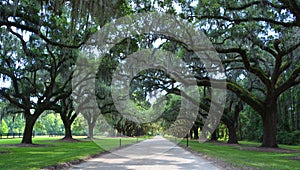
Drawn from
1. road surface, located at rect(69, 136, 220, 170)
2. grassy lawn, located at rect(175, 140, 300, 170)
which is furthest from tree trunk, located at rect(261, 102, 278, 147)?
road surface, located at rect(69, 136, 220, 170)

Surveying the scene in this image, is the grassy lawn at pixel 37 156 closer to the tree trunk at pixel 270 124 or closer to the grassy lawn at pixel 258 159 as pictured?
the grassy lawn at pixel 258 159

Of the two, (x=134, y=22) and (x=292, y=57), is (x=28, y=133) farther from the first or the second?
(x=292, y=57)

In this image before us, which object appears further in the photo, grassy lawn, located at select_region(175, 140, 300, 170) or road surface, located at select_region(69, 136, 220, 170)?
grassy lawn, located at select_region(175, 140, 300, 170)

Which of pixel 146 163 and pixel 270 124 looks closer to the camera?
pixel 146 163

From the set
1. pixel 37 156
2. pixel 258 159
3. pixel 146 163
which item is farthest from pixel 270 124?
pixel 37 156

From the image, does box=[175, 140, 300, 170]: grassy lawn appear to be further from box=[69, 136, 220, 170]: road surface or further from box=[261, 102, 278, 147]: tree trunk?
box=[261, 102, 278, 147]: tree trunk

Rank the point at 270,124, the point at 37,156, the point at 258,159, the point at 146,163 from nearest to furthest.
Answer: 1. the point at 146,163
2. the point at 258,159
3. the point at 37,156
4. the point at 270,124

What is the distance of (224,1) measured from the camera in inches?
518

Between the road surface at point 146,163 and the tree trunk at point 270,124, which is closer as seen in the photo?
the road surface at point 146,163

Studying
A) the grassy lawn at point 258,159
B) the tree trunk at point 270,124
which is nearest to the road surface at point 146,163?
the grassy lawn at point 258,159

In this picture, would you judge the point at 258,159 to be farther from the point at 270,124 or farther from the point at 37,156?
the point at 37,156

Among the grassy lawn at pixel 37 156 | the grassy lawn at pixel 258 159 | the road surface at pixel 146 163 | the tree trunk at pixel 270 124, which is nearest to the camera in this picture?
the road surface at pixel 146 163

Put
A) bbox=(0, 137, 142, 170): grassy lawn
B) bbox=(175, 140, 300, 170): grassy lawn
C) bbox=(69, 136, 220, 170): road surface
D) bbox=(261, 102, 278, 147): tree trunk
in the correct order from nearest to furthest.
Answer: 1. bbox=(69, 136, 220, 170): road surface
2. bbox=(0, 137, 142, 170): grassy lawn
3. bbox=(175, 140, 300, 170): grassy lawn
4. bbox=(261, 102, 278, 147): tree trunk

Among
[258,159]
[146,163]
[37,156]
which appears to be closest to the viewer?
[146,163]
